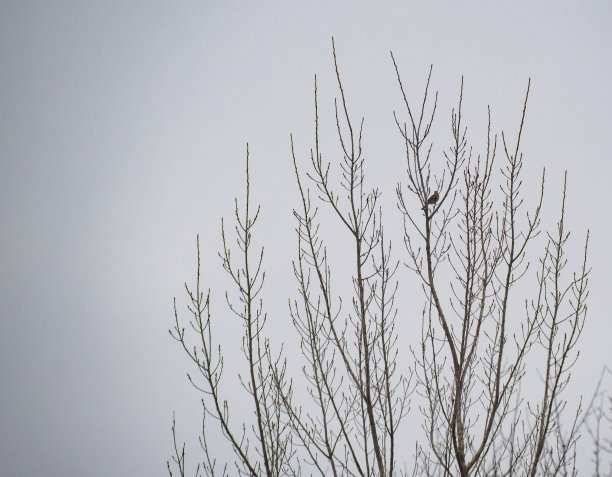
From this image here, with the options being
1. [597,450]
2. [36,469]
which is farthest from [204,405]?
[36,469]

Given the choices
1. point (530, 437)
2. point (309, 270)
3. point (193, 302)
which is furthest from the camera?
point (530, 437)

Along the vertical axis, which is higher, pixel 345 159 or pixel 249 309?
pixel 345 159

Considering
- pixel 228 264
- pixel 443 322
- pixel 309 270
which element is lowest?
pixel 443 322

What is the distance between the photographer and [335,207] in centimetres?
215

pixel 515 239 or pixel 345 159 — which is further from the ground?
pixel 345 159

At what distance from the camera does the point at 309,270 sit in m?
2.95

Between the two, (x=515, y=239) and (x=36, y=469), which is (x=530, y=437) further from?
(x=36, y=469)

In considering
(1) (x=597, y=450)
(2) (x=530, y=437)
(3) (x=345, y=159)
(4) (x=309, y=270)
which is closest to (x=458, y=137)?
(3) (x=345, y=159)

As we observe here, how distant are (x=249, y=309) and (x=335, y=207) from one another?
2.58ft

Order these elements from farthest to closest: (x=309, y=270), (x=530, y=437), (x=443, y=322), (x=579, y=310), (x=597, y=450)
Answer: (x=597, y=450), (x=530, y=437), (x=309, y=270), (x=579, y=310), (x=443, y=322)

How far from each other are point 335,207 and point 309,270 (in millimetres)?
933

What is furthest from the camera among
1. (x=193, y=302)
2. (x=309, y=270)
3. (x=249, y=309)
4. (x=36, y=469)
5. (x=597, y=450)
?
(x=36, y=469)

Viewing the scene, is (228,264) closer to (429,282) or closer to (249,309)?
(249,309)

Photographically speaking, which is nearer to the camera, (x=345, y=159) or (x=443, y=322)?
(x=443, y=322)
